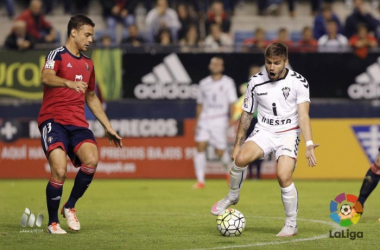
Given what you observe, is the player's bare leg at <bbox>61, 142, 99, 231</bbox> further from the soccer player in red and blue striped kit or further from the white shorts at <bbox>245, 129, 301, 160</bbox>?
the white shorts at <bbox>245, 129, 301, 160</bbox>

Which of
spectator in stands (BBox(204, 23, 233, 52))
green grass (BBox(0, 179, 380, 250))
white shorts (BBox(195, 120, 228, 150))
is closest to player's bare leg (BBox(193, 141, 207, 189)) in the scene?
white shorts (BBox(195, 120, 228, 150))

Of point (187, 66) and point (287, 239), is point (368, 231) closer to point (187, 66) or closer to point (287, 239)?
point (287, 239)

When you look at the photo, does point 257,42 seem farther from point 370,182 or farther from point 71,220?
point 71,220

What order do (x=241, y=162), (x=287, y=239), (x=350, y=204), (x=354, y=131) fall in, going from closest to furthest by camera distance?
1. (x=287, y=239)
2. (x=241, y=162)
3. (x=350, y=204)
4. (x=354, y=131)

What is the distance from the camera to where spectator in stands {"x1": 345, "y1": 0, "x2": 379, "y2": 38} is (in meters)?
21.7

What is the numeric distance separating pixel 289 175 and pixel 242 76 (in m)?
10.6

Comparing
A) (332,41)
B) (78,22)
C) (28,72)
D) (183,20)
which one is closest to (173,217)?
(78,22)

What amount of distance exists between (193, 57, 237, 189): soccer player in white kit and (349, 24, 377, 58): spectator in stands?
12.5 ft

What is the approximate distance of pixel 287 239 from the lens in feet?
29.8

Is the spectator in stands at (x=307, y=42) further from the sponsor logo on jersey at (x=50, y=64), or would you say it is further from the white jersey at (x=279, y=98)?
the sponsor logo on jersey at (x=50, y=64)

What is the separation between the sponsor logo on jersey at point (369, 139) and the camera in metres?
19.3

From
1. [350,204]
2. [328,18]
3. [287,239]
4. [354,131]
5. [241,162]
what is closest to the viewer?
[287,239]

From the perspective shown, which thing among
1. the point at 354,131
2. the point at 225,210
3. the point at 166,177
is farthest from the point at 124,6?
the point at 225,210

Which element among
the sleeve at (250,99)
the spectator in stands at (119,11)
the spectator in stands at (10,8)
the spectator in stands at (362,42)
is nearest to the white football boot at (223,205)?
the sleeve at (250,99)
